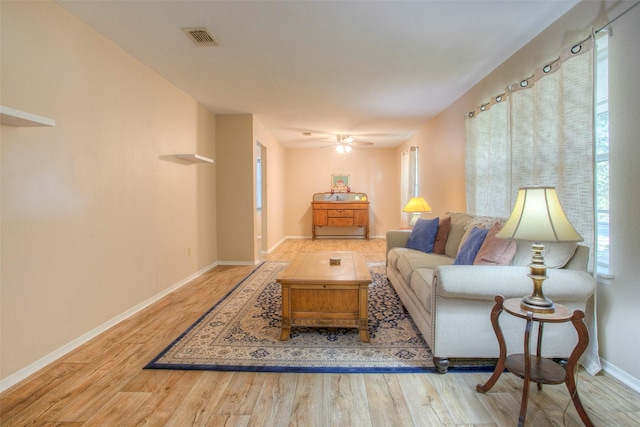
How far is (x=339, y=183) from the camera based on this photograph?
25.9ft

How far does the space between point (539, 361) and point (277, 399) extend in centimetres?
143

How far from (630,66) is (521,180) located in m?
0.97

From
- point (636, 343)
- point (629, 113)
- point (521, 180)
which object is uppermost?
point (629, 113)

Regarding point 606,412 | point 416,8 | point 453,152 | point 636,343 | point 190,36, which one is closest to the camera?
point 606,412

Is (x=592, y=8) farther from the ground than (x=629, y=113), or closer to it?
farther from the ground

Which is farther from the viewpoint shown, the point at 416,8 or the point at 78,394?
the point at 416,8

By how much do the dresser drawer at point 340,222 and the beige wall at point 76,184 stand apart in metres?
4.42

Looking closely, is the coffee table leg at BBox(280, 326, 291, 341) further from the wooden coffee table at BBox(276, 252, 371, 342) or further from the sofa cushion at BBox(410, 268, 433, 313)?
the sofa cushion at BBox(410, 268, 433, 313)

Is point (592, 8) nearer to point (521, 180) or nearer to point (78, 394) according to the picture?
point (521, 180)

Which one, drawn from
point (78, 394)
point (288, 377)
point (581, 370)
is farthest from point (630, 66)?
A: point (78, 394)

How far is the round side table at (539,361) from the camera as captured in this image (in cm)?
141

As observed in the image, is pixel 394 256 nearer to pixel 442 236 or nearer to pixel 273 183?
pixel 442 236

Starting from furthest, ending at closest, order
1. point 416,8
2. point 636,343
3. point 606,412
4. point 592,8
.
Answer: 1. point 416,8
2. point 592,8
3. point 636,343
4. point 606,412

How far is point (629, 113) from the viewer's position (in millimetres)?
1720
